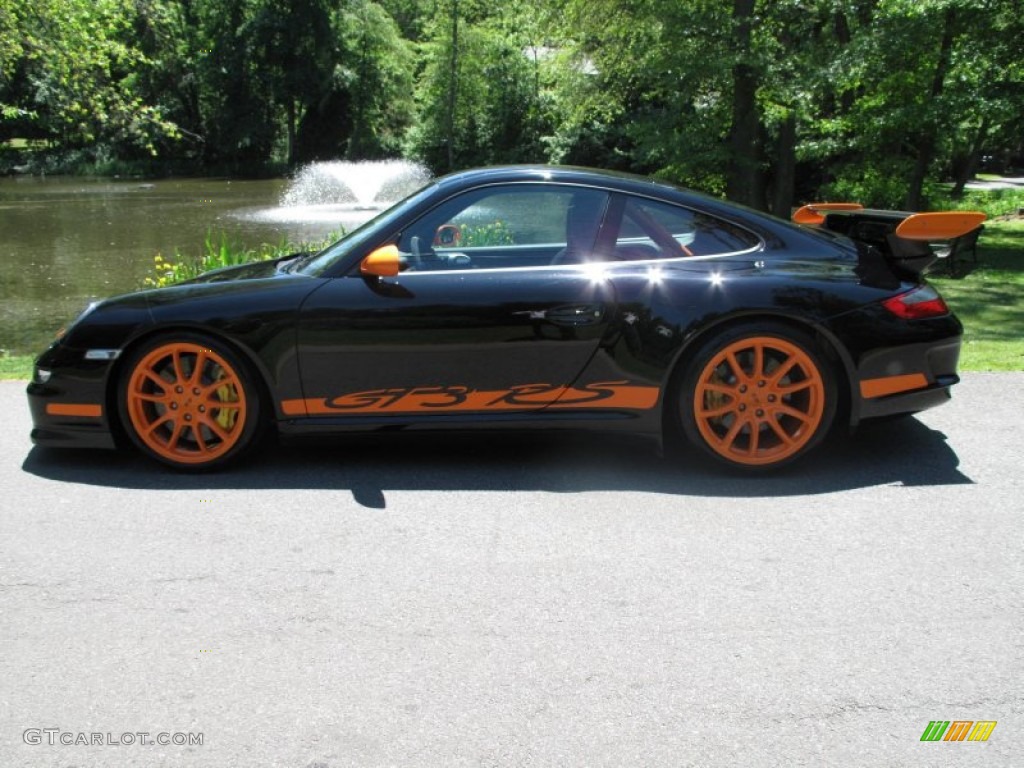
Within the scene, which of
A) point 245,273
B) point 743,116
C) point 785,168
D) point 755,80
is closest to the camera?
point 245,273

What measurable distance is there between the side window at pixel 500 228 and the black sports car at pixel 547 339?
0.01m

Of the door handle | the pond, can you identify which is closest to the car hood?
the door handle

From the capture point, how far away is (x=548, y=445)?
5.03m

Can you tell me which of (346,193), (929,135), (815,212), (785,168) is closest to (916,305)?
(815,212)

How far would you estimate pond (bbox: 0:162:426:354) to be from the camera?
15.5m

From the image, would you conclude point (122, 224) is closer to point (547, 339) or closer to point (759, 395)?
point (547, 339)

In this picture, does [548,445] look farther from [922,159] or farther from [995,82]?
[922,159]

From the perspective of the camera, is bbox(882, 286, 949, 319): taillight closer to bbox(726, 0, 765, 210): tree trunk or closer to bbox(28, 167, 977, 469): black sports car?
bbox(28, 167, 977, 469): black sports car

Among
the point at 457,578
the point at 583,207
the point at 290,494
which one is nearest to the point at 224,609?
the point at 457,578

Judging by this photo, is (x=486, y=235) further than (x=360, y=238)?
Yes

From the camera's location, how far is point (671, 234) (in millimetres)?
4594

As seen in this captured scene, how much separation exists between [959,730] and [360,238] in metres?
3.23

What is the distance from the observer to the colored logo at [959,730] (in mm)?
2559

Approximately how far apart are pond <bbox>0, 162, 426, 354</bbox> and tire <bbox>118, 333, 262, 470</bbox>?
23.4ft
